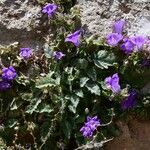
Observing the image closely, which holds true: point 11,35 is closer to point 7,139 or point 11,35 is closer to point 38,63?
point 38,63

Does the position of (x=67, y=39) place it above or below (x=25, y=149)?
above

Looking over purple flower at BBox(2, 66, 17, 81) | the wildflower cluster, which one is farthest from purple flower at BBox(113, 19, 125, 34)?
purple flower at BBox(2, 66, 17, 81)

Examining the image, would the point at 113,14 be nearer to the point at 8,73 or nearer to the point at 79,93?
the point at 79,93

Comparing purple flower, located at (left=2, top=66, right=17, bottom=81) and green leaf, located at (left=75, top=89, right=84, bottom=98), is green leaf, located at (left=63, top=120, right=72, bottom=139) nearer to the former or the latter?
green leaf, located at (left=75, top=89, right=84, bottom=98)

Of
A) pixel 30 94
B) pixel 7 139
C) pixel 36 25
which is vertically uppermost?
pixel 36 25

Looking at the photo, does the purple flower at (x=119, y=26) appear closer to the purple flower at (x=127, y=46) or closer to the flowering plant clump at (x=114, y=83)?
the purple flower at (x=127, y=46)

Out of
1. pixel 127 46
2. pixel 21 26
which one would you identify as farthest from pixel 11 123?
pixel 127 46

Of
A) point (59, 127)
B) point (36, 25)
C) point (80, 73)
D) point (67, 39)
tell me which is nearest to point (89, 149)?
point (59, 127)
